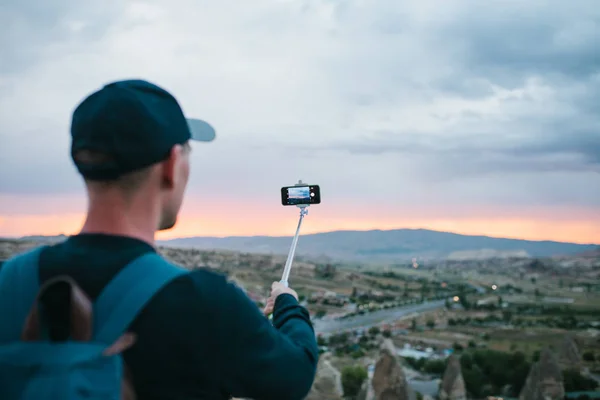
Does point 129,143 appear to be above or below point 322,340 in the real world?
above

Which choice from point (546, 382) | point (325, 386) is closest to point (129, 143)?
point (546, 382)

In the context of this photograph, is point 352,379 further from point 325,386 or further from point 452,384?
point 452,384

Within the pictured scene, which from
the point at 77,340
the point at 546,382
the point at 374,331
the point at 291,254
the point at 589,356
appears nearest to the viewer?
the point at 77,340

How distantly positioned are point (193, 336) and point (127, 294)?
174 millimetres

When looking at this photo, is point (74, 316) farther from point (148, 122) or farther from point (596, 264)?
point (596, 264)

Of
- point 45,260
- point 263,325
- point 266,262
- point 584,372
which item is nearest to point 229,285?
point 263,325

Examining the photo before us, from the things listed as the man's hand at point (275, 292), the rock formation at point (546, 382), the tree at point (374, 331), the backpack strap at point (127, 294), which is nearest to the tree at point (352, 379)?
the rock formation at point (546, 382)

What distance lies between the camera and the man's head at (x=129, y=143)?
5.16ft

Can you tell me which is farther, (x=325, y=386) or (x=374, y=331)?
(x=374, y=331)

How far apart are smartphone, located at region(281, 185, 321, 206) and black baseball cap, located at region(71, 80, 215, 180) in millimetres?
1150

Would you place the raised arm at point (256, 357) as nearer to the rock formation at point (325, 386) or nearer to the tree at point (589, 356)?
the rock formation at point (325, 386)

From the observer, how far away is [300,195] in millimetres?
2777

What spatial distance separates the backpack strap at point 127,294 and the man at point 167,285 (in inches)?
0.8

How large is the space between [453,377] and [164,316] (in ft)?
118
